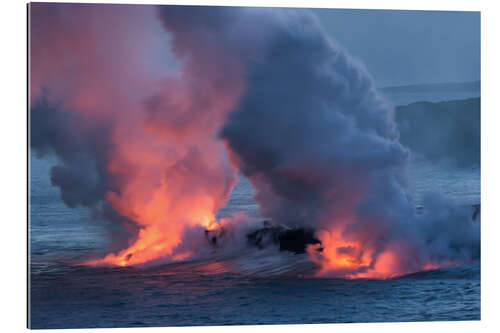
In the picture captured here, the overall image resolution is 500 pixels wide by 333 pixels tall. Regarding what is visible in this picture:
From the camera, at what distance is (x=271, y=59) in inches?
335

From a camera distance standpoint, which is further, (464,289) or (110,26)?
(464,289)

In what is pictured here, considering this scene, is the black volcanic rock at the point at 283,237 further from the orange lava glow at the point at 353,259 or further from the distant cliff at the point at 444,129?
the distant cliff at the point at 444,129

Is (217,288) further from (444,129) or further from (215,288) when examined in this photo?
(444,129)

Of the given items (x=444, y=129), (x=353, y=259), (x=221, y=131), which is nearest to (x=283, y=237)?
(x=353, y=259)

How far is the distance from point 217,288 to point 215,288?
20 mm

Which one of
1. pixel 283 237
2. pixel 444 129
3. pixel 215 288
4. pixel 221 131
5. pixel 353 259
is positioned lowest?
pixel 215 288

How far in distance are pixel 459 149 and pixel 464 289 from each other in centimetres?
140

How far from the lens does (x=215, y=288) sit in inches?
330

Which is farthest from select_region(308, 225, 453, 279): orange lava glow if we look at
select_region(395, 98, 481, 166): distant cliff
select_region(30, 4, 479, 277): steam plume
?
select_region(395, 98, 481, 166): distant cliff

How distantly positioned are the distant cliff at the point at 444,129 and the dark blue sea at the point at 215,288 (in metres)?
A: 0.14

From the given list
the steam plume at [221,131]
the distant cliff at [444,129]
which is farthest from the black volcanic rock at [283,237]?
the distant cliff at [444,129]
